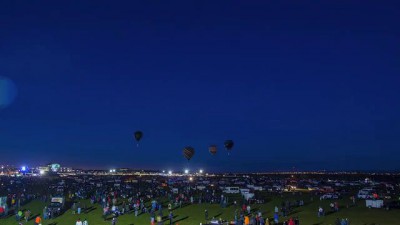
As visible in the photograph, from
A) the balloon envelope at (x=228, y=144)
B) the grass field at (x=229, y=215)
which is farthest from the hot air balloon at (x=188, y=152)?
the grass field at (x=229, y=215)

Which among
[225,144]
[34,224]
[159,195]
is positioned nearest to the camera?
[34,224]

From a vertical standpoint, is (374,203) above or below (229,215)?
above

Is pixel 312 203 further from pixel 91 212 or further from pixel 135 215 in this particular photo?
pixel 91 212

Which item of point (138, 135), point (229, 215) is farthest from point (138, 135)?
point (229, 215)

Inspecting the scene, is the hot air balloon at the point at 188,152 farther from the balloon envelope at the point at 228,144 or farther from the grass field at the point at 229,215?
the grass field at the point at 229,215

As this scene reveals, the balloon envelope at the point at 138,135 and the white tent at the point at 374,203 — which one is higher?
the balloon envelope at the point at 138,135

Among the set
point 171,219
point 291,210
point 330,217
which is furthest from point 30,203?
point 330,217

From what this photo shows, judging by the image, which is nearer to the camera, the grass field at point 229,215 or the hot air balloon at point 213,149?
the grass field at point 229,215

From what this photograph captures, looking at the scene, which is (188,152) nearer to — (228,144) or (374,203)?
(228,144)
